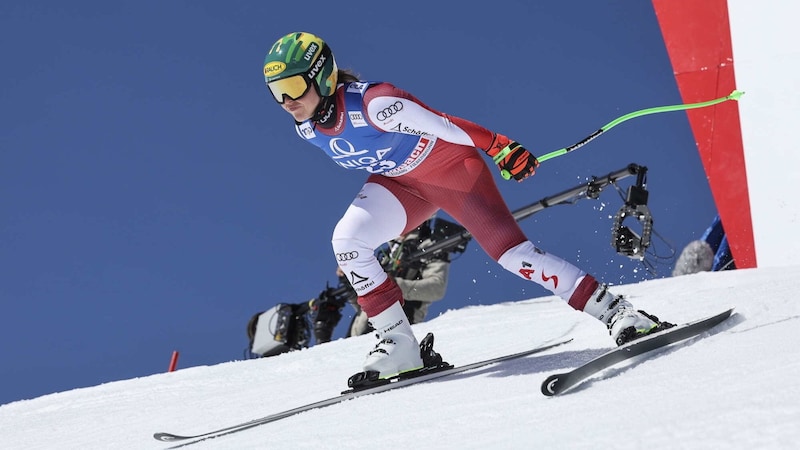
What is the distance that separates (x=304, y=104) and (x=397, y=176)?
0.44m

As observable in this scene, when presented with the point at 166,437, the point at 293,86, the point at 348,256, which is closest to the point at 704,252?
the point at 348,256

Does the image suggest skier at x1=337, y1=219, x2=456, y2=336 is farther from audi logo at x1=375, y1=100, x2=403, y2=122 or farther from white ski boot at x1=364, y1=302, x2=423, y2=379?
audi logo at x1=375, y1=100, x2=403, y2=122

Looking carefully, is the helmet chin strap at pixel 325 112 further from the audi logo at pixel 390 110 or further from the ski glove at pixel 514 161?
the ski glove at pixel 514 161

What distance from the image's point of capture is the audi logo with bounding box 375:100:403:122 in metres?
3.26

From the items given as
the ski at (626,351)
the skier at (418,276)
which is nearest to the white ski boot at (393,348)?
the ski at (626,351)

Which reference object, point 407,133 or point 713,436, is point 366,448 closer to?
point 713,436

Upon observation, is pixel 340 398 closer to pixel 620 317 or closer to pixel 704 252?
pixel 620 317

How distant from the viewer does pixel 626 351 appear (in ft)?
9.07

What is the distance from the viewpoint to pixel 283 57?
3.28 m

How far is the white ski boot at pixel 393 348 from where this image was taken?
3445 mm

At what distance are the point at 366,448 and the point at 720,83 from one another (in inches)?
161

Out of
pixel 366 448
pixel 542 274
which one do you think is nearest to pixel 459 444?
pixel 366 448

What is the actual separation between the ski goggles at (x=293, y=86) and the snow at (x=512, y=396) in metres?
1.07

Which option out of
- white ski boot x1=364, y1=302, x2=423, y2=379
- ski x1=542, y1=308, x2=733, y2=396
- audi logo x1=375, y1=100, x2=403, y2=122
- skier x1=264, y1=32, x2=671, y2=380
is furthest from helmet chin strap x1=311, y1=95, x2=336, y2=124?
ski x1=542, y1=308, x2=733, y2=396
